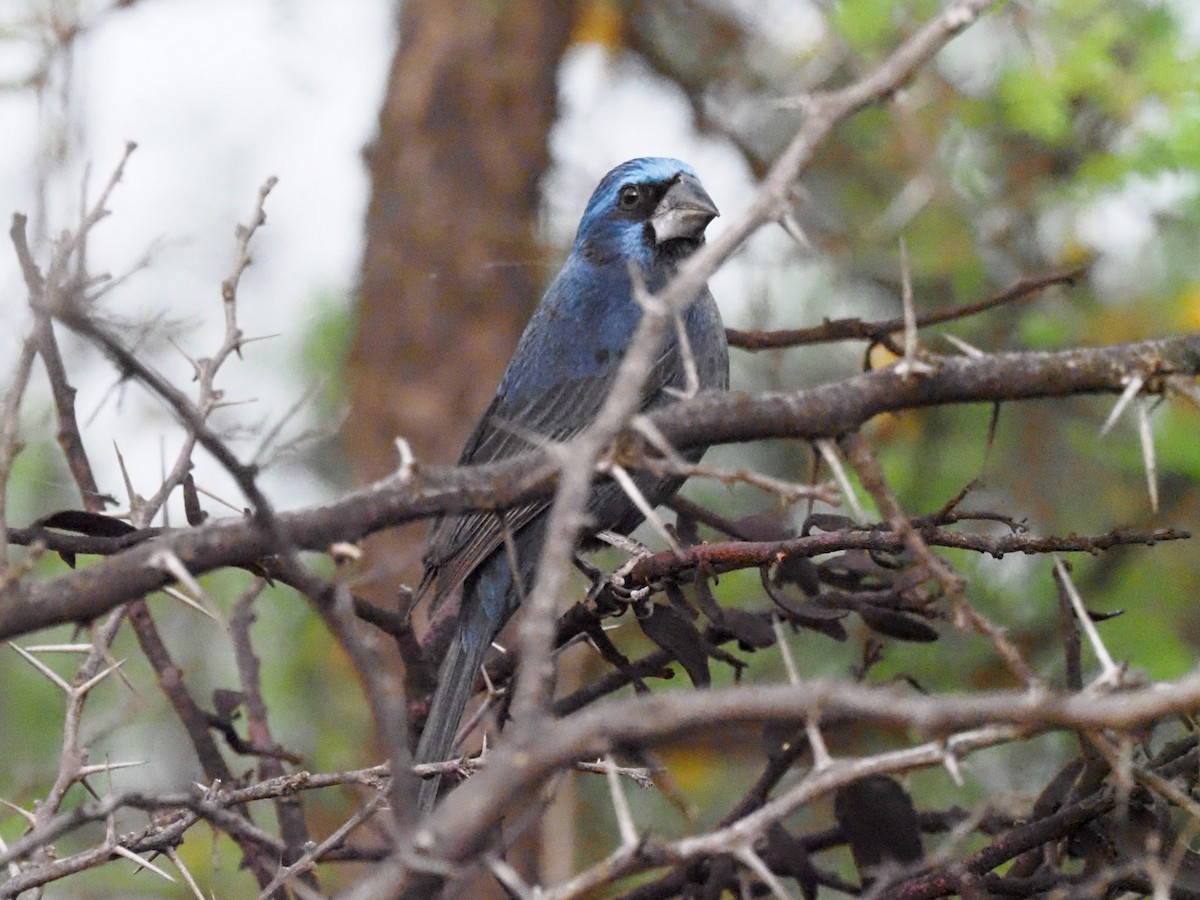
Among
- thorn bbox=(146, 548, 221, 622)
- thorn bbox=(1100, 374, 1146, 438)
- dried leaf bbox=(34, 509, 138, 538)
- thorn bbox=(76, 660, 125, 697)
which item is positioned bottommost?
thorn bbox=(76, 660, 125, 697)

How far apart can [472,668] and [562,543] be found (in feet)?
7.02

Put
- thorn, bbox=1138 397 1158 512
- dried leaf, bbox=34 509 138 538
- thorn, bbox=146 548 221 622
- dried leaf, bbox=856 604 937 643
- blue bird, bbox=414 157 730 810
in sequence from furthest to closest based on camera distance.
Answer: blue bird, bbox=414 157 730 810 < dried leaf, bbox=856 604 937 643 < dried leaf, bbox=34 509 138 538 < thorn, bbox=1138 397 1158 512 < thorn, bbox=146 548 221 622

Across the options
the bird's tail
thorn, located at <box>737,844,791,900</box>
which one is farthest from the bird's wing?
thorn, located at <box>737,844,791,900</box>

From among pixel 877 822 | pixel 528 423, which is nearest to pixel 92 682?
pixel 877 822

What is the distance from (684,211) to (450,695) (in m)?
1.80

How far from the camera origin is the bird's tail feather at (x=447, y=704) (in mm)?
3025

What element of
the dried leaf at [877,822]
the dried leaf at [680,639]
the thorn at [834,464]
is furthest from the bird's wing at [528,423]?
the thorn at [834,464]

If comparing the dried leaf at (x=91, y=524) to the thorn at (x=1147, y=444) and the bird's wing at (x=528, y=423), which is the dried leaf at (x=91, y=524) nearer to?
the thorn at (x=1147, y=444)

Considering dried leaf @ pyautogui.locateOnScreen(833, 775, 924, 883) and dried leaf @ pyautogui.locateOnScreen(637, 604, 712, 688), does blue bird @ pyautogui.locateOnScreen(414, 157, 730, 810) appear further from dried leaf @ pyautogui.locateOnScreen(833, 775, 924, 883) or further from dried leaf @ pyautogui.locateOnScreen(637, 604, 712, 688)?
dried leaf @ pyautogui.locateOnScreen(833, 775, 924, 883)

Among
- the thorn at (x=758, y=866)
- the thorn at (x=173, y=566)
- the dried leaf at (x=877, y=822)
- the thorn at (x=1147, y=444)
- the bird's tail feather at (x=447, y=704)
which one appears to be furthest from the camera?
the bird's tail feather at (x=447, y=704)

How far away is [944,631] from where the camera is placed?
200 inches

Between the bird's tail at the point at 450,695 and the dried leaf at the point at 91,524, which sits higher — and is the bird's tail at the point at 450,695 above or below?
below

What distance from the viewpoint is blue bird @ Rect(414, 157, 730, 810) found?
382 cm

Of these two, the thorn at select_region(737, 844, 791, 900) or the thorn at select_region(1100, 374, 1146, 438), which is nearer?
the thorn at select_region(737, 844, 791, 900)
